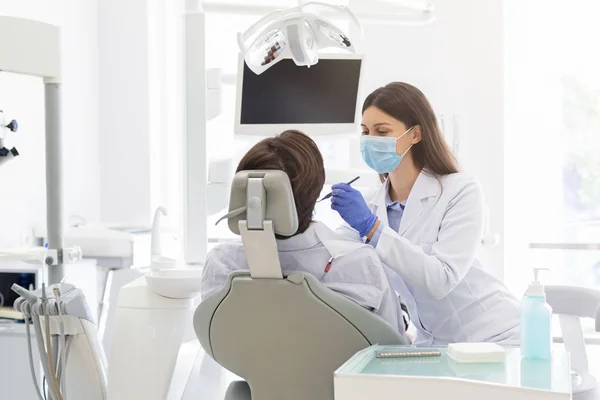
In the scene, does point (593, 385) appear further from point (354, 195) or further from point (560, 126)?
point (560, 126)

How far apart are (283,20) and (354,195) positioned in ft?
1.87

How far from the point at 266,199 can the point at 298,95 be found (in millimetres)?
1123

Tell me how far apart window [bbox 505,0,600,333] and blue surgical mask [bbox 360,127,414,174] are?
2245mm

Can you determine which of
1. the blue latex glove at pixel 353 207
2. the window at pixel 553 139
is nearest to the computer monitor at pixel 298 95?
the blue latex glove at pixel 353 207

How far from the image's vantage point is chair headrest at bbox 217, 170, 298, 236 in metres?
1.30

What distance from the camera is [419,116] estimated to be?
1931 millimetres

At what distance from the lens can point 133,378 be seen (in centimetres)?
184

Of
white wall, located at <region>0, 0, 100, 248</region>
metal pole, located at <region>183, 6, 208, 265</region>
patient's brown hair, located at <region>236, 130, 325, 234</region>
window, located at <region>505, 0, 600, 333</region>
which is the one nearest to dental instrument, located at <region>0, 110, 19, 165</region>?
metal pole, located at <region>183, 6, 208, 265</region>

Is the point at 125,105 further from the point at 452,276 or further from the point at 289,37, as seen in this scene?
the point at 452,276

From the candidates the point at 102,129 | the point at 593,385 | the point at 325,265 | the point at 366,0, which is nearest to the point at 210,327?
the point at 325,265

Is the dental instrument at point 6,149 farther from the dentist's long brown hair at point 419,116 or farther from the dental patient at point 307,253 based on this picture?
the dentist's long brown hair at point 419,116

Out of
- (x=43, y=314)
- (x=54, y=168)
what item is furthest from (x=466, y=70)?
(x=43, y=314)

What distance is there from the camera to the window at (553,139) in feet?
13.2

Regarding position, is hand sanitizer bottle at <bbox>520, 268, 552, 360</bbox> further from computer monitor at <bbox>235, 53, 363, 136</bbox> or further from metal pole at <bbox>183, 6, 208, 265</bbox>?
computer monitor at <bbox>235, 53, 363, 136</bbox>
